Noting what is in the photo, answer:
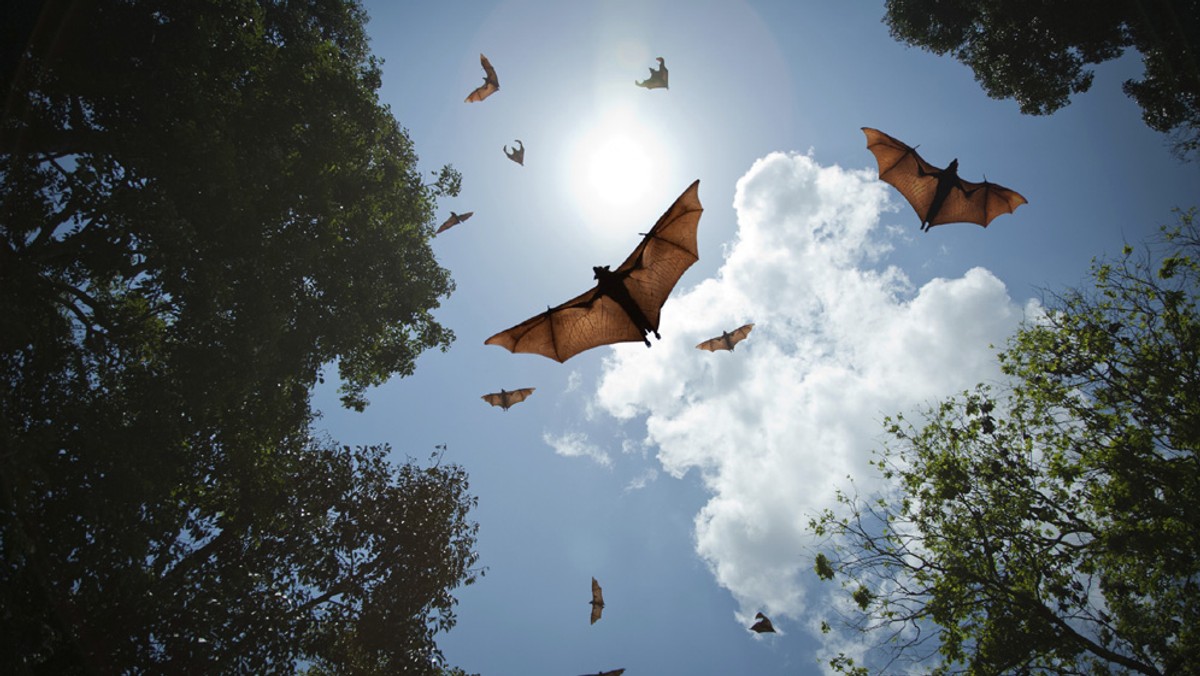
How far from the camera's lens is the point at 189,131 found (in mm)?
8742

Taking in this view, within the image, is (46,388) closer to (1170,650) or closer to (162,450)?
(162,450)

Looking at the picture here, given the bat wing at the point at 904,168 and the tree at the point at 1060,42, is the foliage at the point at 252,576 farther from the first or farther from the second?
the tree at the point at 1060,42

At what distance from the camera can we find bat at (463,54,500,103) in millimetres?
14070

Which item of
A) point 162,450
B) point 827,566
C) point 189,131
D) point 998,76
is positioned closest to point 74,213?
point 189,131

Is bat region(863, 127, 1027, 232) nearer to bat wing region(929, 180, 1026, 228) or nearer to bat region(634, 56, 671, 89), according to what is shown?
bat wing region(929, 180, 1026, 228)

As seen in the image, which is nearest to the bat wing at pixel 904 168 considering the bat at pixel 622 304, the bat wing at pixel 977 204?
the bat wing at pixel 977 204

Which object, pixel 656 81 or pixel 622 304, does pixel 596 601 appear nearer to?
pixel 622 304

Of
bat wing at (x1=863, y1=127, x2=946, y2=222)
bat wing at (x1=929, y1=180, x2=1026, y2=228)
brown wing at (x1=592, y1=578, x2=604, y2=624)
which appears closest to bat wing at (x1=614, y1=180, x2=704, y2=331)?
bat wing at (x1=863, y1=127, x2=946, y2=222)

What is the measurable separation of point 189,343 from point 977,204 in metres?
16.7

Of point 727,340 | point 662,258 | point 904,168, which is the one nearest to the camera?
point 662,258

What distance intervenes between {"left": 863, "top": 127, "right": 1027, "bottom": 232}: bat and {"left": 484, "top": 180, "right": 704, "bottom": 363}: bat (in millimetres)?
5338

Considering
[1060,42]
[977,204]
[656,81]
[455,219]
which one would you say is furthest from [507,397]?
[1060,42]

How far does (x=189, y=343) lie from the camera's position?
9.36 meters

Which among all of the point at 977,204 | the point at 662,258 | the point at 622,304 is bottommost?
the point at 622,304
